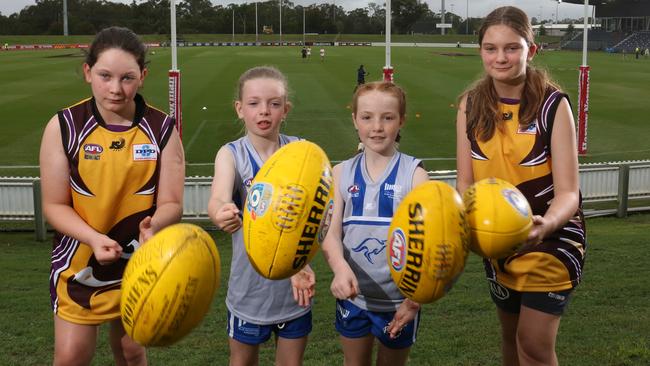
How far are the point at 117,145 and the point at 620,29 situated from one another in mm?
86778

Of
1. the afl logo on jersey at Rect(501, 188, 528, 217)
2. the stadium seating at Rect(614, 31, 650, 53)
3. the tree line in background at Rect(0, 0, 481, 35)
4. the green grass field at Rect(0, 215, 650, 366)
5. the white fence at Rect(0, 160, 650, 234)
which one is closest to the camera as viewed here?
the afl logo on jersey at Rect(501, 188, 528, 217)

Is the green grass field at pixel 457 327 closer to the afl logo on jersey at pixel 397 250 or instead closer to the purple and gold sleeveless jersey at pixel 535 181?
the purple and gold sleeveless jersey at pixel 535 181

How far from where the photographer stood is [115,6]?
95625 mm

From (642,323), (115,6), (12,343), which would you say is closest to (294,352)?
(12,343)

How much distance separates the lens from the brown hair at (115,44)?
315 centimetres

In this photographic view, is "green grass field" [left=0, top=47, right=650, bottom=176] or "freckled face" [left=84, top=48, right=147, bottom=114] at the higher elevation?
"freckled face" [left=84, top=48, right=147, bottom=114]

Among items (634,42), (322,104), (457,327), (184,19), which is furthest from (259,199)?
(184,19)

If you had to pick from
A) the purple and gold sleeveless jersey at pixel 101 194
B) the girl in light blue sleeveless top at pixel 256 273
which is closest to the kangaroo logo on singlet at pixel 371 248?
the girl in light blue sleeveless top at pixel 256 273

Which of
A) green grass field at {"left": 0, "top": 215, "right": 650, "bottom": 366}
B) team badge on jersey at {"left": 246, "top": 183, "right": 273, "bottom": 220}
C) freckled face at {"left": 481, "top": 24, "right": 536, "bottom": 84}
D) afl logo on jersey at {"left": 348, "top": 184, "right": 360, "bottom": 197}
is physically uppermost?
freckled face at {"left": 481, "top": 24, "right": 536, "bottom": 84}

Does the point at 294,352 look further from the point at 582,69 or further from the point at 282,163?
the point at 582,69

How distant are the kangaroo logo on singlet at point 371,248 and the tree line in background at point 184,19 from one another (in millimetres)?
82886

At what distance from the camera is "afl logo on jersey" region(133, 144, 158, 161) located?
3.28 m

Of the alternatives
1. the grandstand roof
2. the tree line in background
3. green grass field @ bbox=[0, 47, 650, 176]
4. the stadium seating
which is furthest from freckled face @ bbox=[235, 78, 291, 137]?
the tree line in background

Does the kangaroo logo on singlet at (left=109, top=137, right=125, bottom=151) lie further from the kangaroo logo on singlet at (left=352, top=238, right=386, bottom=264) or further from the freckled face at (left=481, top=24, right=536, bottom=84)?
the freckled face at (left=481, top=24, right=536, bottom=84)
